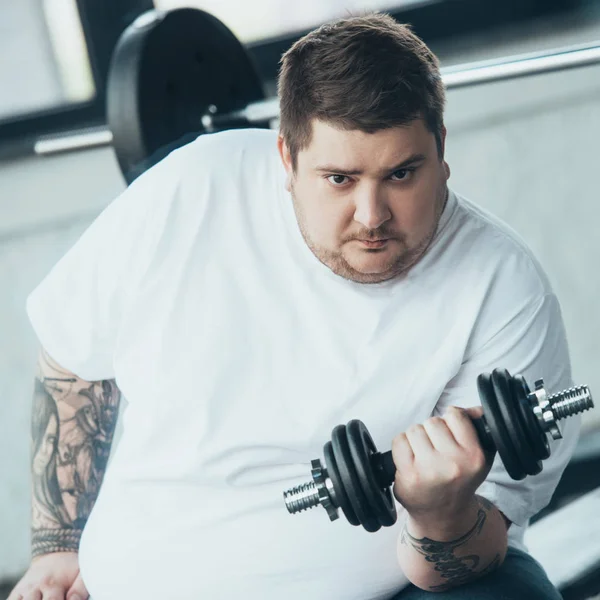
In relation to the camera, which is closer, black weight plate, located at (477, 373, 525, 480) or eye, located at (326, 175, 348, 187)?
black weight plate, located at (477, 373, 525, 480)

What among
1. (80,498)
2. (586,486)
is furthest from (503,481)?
(586,486)

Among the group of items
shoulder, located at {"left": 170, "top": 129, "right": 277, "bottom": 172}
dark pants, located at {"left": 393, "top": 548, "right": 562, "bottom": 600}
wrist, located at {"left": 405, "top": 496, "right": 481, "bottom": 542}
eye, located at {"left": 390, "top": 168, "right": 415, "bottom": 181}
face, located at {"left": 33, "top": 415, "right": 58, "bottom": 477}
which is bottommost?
dark pants, located at {"left": 393, "top": 548, "right": 562, "bottom": 600}

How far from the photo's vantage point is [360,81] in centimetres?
97

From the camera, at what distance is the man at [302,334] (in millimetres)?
997

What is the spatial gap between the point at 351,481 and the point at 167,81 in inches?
35.5

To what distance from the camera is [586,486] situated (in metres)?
2.08

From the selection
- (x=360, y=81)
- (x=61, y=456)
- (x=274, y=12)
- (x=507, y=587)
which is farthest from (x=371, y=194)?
(x=274, y=12)

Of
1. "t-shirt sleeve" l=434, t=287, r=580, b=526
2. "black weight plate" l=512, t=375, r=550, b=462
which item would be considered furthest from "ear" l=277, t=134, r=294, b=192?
"black weight plate" l=512, t=375, r=550, b=462

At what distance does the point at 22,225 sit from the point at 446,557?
1.33 m

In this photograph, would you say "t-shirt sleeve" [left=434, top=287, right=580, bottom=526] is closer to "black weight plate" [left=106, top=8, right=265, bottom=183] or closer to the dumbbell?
the dumbbell

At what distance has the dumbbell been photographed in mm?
827

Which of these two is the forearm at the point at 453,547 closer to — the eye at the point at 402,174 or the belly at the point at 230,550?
the belly at the point at 230,550

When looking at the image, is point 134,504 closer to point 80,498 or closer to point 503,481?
point 80,498

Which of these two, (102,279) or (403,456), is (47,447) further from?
(403,456)
